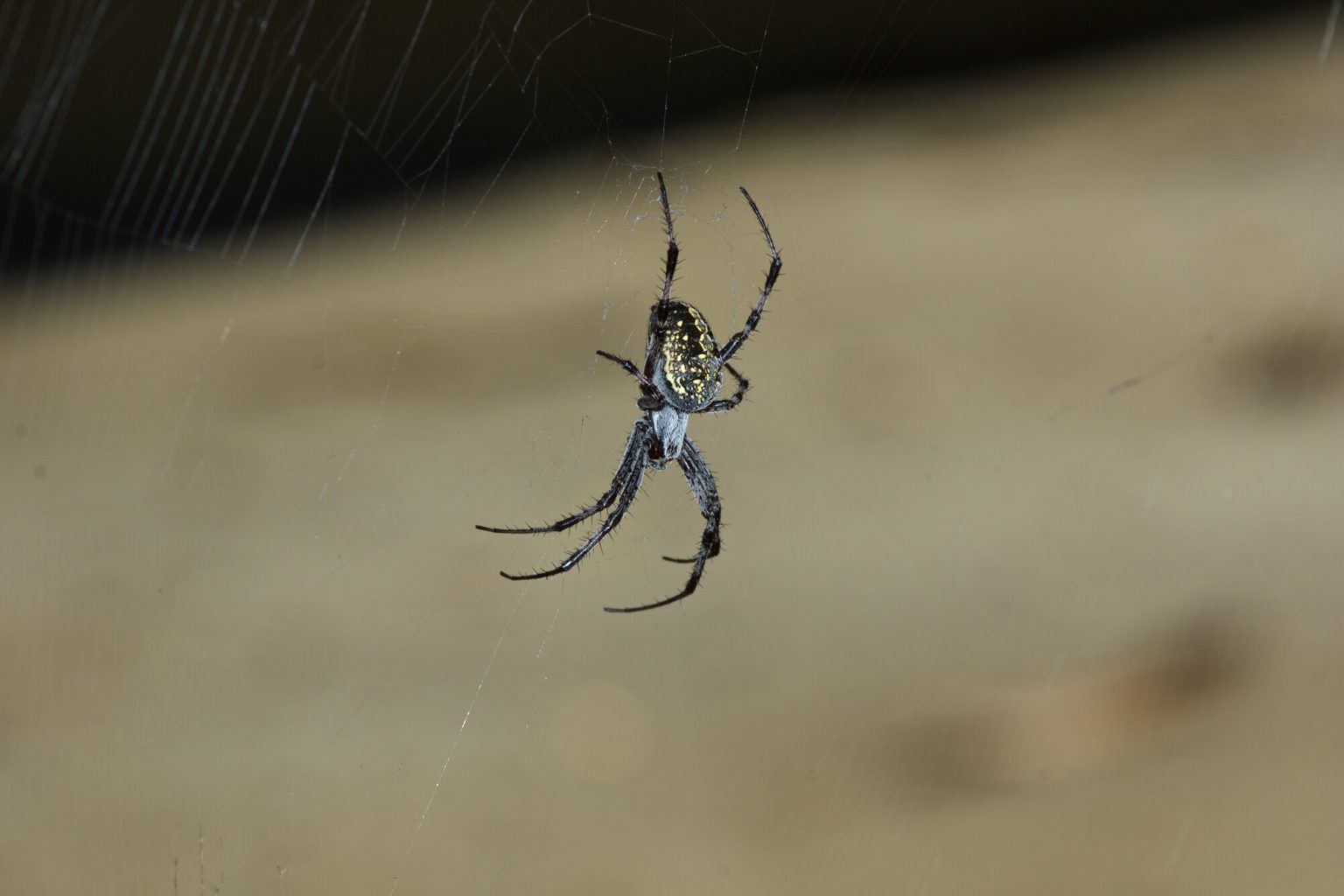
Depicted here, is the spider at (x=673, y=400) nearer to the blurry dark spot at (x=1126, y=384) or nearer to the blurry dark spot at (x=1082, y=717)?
the blurry dark spot at (x=1082, y=717)

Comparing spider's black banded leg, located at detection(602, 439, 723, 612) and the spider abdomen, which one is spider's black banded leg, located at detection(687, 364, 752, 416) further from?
spider's black banded leg, located at detection(602, 439, 723, 612)

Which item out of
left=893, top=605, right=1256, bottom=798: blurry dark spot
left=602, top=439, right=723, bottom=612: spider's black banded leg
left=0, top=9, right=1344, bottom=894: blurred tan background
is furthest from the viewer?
left=893, top=605, right=1256, bottom=798: blurry dark spot

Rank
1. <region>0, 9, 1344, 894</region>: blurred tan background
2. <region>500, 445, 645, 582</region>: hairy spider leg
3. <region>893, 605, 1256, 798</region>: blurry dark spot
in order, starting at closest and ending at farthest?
1. <region>500, 445, 645, 582</region>: hairy spider leg
2. <region>0, 9, 1344, 894</region>: blurred tan background
3. <region>893, 605, 1256, 798</region>: blurry dark spot

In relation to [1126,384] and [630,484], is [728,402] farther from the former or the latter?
[1126,384]

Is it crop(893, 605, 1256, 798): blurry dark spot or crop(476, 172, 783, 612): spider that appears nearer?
crop(476, 172, 783, 612): spider

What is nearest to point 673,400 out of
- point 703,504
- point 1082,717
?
point 703,504

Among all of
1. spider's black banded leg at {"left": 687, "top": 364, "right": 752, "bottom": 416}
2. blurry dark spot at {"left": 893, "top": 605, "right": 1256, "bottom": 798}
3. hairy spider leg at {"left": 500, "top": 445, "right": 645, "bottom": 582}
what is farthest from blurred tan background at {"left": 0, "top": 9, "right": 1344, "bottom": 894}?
spider's black banded leg at {"left": 687, "top": 364, "right": 752, "bottom": 416}

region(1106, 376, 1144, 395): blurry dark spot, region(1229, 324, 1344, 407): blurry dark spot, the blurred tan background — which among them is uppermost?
region(1229, 324, 1344, 407): blurry dark spot

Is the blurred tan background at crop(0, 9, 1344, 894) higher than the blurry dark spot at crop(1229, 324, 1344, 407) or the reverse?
the reverse
